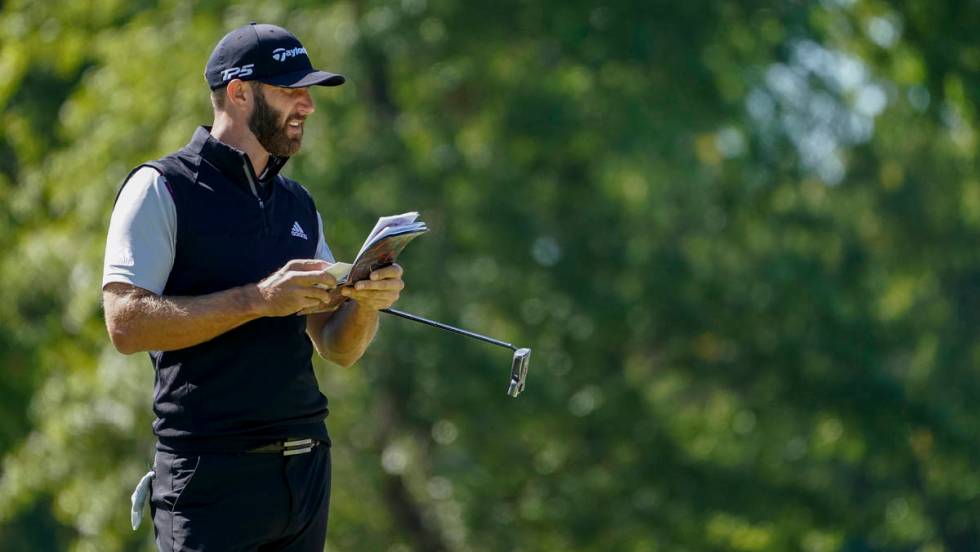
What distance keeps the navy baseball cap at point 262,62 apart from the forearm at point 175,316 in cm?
51

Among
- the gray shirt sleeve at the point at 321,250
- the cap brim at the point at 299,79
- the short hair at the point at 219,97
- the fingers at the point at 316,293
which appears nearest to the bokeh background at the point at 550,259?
the gray shirt sleeve at the point at 321,250

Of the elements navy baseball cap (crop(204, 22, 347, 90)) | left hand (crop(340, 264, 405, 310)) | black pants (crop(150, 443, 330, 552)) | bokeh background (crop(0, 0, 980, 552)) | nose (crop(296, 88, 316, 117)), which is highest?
navy baseball cap (crop(204, 22, 347, 90))

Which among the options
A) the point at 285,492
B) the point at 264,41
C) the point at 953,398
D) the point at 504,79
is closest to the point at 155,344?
the point at 285,492

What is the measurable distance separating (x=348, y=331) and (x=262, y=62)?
25.4 inches

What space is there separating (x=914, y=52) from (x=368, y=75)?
160 inches

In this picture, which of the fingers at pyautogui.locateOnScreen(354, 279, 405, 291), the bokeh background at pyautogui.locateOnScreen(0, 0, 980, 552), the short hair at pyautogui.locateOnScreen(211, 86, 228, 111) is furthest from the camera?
the bokeh background at pyautogui.locateOnScreen(0, 0, 980, 552)

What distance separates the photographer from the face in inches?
139

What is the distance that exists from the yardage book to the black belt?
0.41 m

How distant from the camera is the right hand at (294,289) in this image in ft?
10.6

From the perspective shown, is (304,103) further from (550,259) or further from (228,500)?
(550,259)

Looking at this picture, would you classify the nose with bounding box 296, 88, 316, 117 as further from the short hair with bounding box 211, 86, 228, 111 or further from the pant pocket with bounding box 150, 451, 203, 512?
the pant pocket with bounding box 150, 451, 203, 512

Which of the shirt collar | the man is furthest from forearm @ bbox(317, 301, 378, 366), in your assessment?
the shirt collar

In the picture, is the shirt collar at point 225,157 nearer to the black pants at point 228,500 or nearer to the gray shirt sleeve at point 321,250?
the gray shirt sleeve at point 321,250

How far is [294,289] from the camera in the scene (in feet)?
10.6
